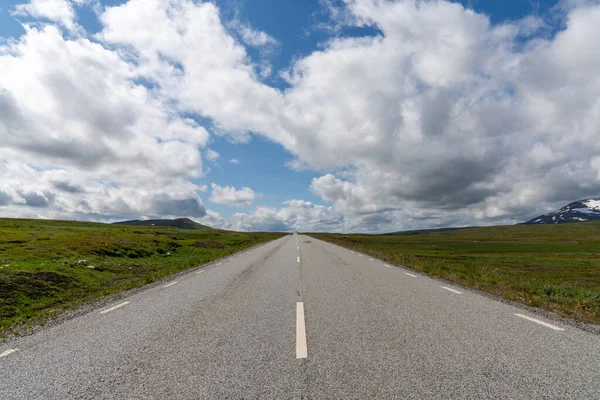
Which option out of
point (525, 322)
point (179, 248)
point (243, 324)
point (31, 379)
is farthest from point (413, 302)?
point (179, 248)

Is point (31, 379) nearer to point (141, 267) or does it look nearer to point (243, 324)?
point (243, 324)

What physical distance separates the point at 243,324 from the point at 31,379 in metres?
3.54

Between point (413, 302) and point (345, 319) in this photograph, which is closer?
point (345, 319)

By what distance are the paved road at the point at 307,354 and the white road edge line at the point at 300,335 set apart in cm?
4

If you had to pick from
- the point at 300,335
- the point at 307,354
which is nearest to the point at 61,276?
the point at 300,335

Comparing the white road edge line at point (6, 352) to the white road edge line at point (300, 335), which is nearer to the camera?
the white road edge line at point (300, 335)

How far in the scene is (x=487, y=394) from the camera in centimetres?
389

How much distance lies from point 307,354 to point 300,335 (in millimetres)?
992

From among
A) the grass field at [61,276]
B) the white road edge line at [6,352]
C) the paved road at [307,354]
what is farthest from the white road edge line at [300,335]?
the grass field at [61,276]

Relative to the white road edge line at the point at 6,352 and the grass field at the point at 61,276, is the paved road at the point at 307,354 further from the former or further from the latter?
the grass field at the point at 61,276

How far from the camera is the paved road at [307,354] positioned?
4.14 meters

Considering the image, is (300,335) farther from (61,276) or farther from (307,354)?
(61,276)

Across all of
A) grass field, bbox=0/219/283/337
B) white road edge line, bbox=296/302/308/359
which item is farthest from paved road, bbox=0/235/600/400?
grass field, bbox=0/219/283/337

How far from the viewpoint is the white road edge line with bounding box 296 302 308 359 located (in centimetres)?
530
